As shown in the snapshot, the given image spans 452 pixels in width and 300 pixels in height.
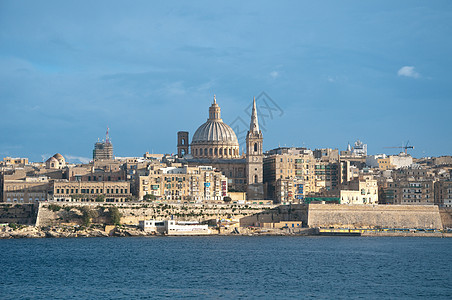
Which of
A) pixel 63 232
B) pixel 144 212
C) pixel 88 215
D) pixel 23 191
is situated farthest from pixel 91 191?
pixel 63 232

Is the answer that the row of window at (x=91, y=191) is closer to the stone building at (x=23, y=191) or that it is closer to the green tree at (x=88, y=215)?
the stone building at (x=23, y=191)

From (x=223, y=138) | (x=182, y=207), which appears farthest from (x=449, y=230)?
(x=223, y=138)

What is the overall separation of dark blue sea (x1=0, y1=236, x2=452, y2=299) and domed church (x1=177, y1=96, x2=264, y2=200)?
1062 inches

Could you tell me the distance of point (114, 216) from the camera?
8731cm

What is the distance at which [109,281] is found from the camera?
5141 cm

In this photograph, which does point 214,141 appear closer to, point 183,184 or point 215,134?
point 215,134

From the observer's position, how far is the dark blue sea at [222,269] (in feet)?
156

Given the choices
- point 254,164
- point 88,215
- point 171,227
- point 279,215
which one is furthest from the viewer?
point 254,164

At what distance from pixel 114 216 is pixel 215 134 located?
32.2m

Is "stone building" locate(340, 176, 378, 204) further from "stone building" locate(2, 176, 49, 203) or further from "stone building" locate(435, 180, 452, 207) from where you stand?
"stone building" locate(2, 176, 49, 203)

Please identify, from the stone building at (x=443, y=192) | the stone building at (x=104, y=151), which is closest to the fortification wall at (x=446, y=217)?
the stone building at (x=443, y=192)

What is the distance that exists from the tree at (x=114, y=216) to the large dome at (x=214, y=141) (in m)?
29.3

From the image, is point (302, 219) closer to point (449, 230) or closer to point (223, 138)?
point (449, 230)

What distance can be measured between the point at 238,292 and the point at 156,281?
6145 mm
